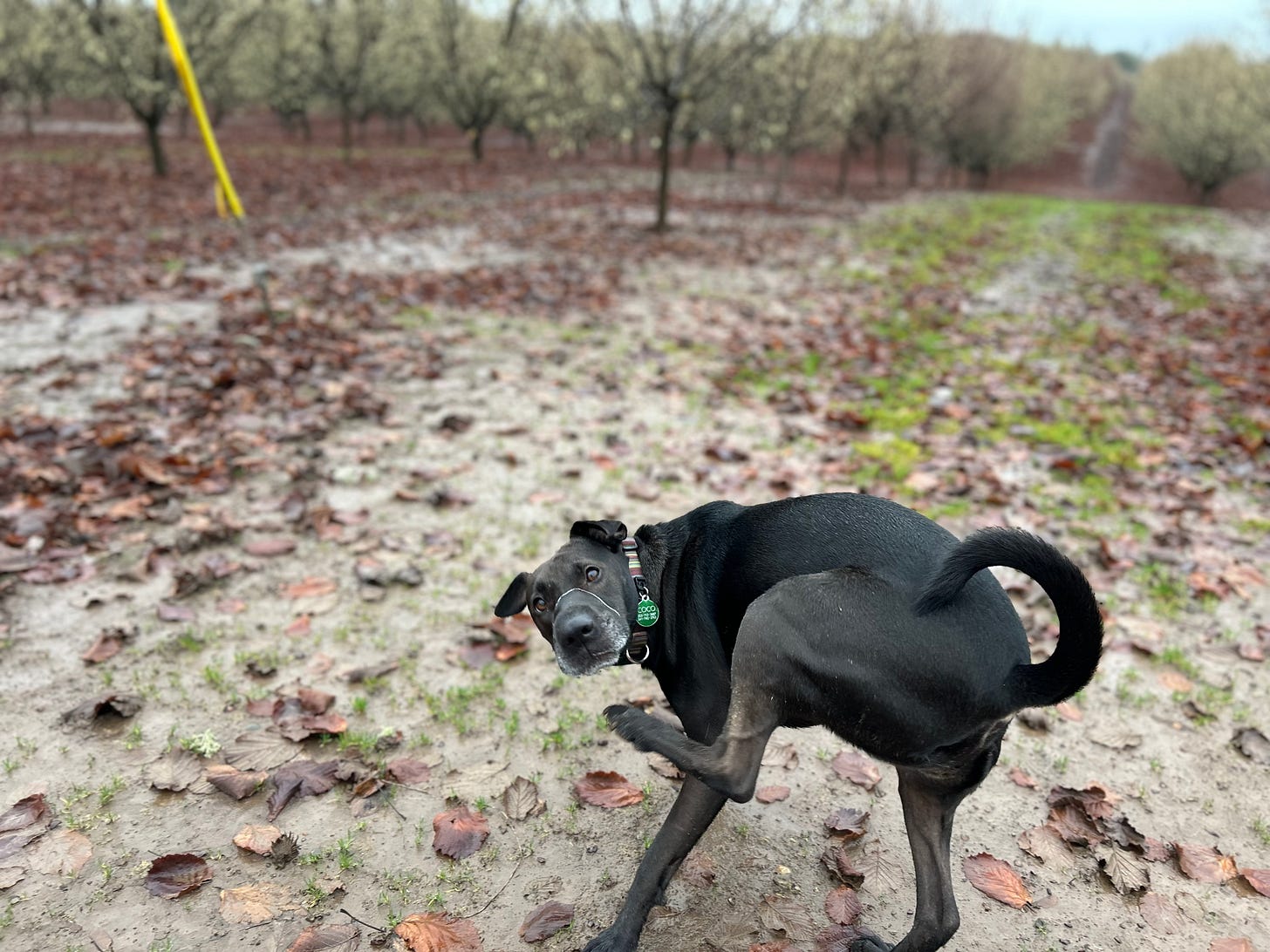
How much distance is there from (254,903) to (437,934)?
616 millimetres

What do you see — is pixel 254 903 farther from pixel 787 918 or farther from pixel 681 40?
pixel 681 40

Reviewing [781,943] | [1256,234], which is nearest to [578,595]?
[781,943]

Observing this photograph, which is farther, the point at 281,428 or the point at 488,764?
the point at 281,428

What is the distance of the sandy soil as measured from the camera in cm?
Answer: 267

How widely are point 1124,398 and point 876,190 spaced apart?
24.3 m

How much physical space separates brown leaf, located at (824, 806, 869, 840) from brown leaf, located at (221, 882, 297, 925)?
1.92 metres

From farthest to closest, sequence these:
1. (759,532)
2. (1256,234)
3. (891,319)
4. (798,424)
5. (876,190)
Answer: (876,190) → (1256,234) → (891,319) → (798,424) → (759,532)

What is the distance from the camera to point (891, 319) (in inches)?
415

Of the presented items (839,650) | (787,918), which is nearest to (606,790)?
(787,918)

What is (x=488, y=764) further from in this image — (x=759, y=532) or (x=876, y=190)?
(x=876, y=190)

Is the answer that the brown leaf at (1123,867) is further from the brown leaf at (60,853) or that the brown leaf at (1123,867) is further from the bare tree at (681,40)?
the bare tree at (681,40)

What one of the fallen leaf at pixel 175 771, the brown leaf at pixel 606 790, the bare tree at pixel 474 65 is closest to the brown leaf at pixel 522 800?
the brown leaf at pixel 606 790

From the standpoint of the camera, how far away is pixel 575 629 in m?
2.73

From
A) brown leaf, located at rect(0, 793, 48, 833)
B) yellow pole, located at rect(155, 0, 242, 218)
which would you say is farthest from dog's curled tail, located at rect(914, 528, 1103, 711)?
yellow pole, located at rect(155, 0, 242, 218)
